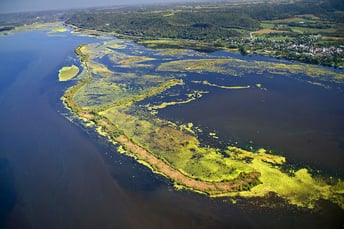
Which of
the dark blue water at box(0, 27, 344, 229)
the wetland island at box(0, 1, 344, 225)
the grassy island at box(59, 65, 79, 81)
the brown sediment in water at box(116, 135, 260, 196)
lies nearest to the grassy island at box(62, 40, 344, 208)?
the brown sediment in water at box(116, 135, 260, 196)

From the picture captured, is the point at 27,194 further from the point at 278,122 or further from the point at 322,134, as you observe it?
the point at 322,134

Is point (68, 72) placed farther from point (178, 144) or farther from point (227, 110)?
point (178, 144)

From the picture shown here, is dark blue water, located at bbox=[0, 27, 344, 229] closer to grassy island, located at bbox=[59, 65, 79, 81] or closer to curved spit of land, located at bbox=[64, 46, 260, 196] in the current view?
curved spit of land, located at bbox=[64, 46, 260, 196]

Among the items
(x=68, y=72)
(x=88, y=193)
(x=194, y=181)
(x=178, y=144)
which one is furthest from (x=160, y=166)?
(x=68, y=72)

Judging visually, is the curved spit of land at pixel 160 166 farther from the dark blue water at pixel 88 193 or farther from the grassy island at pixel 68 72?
the grassy island at pixel 68 72

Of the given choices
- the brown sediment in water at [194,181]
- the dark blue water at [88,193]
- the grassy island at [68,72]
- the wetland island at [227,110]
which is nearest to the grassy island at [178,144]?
the brown sediment in water at [194,181]

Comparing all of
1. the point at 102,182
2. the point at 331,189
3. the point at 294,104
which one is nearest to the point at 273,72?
the point at 294,104
